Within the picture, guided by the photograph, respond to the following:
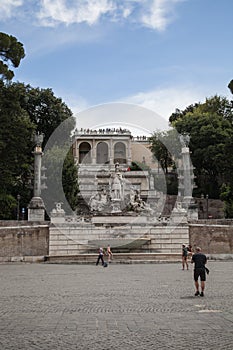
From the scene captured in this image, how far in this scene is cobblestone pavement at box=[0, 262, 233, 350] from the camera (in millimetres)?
6137

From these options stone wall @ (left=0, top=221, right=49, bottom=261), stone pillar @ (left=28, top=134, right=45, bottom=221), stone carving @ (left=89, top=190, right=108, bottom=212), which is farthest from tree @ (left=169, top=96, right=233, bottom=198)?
stone wall @ (left=0, top=221, right=49, bottom=261)

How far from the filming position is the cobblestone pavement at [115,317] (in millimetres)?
6137

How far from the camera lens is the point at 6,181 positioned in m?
34.6

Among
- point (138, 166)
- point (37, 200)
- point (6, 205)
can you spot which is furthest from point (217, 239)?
point (138, 166)

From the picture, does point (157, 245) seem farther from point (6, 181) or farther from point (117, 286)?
point (117, 286)

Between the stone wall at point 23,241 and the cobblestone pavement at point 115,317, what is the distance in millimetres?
16467

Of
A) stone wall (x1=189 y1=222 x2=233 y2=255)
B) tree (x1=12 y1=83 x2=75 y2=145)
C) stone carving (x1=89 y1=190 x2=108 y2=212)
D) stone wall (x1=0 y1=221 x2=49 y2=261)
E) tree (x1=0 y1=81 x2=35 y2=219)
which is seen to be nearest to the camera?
stone wall (x1=0 y1=221 x2=49 y2=261)

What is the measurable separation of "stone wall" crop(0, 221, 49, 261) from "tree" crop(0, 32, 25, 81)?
11.1 metres

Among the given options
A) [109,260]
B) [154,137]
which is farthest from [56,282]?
[154,137]

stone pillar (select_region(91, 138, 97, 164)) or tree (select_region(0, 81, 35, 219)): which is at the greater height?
stone pillar (select_region(91, 138, 97, 164))

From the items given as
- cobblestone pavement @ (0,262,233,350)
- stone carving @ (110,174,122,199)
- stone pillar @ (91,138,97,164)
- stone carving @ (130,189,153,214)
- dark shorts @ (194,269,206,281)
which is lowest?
cobblestone pavement @ (0,262,233,350)

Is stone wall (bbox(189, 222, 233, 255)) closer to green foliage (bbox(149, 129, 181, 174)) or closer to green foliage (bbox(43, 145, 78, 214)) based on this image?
green foliage (bbox(43, 145, 78, 214))

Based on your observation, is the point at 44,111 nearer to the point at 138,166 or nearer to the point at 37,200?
the point at 138,166

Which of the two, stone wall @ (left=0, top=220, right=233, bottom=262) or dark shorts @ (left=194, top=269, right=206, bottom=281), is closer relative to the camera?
dark shorts @ (left=194, top=269, right=206, bottom=281)
